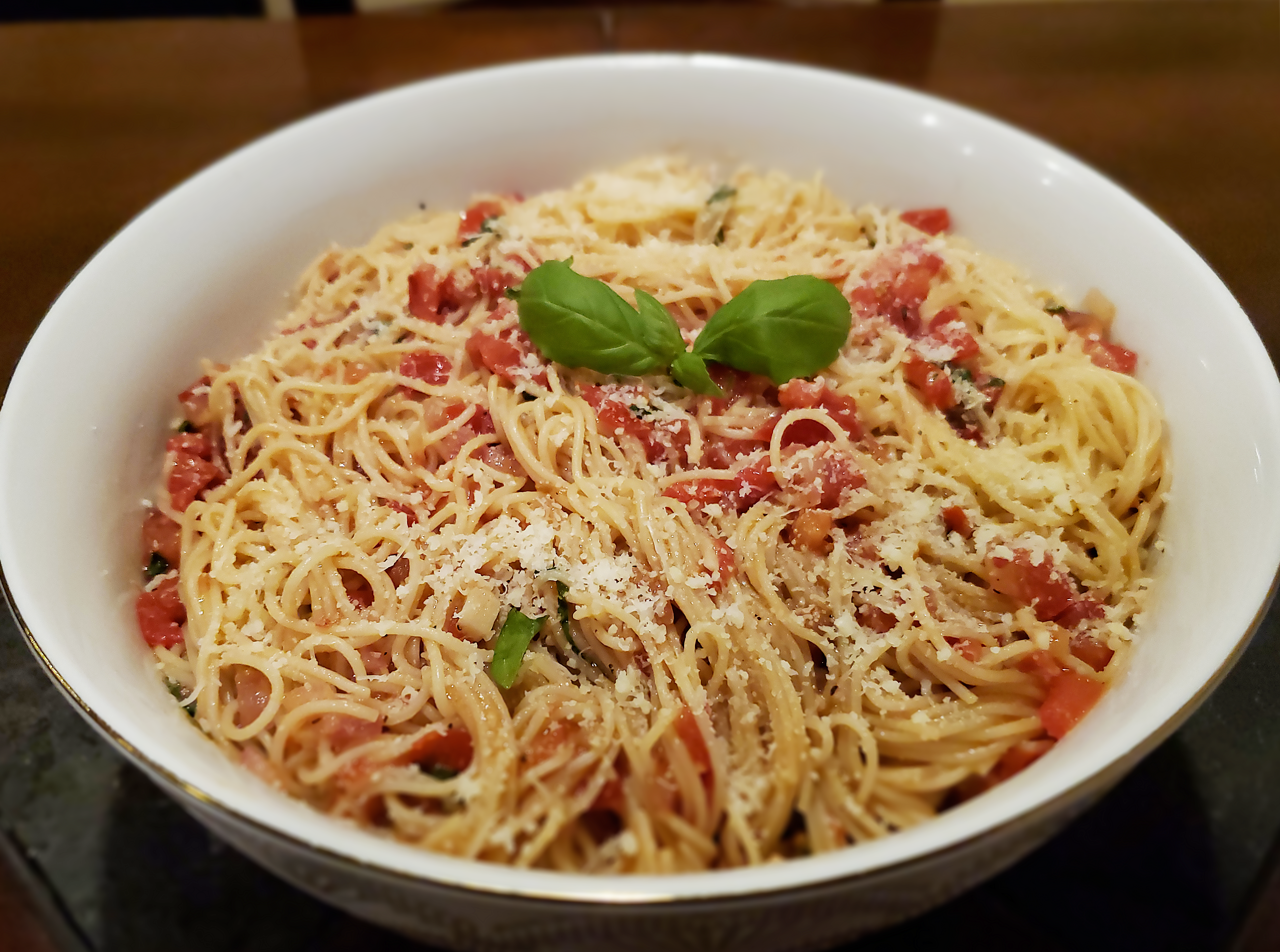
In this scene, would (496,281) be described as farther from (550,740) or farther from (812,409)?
(550,740)

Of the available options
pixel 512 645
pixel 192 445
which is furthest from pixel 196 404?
pixel 512 645

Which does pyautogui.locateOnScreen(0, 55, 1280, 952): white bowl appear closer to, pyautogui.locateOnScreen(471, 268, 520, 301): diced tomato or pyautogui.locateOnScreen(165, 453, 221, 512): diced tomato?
pyautogui.locateOnScreen(165, 453, 221, 512): diced tomato

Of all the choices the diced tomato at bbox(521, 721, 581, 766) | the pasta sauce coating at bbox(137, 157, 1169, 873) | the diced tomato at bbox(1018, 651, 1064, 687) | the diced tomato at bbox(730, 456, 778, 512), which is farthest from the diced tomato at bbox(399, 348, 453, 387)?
the diced tomato at bbox(1018, 651, 1064, 687)

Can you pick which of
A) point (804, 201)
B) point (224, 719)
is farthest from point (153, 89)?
point (224, 719)

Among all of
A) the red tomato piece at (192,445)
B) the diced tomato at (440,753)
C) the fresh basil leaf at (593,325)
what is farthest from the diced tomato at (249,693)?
the fresh basil leaf at (593,325)

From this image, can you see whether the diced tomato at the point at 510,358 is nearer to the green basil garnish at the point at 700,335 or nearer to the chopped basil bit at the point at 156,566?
the green basil garnish at the point at 700,335

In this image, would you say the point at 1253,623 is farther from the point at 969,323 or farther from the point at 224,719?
the point at 224,719

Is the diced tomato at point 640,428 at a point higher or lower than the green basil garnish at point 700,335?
lower
